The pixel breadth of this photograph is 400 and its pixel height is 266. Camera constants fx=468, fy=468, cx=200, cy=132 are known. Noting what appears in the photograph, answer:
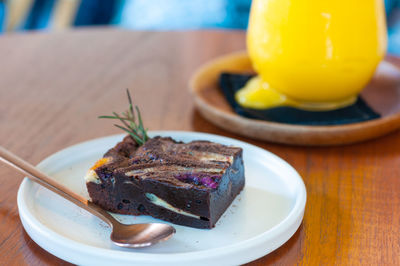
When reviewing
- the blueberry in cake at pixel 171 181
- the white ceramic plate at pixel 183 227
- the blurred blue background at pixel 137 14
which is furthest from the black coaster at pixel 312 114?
the blurred blue background at pixel 137 14

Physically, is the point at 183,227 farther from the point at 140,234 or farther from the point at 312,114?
the point at 312,114

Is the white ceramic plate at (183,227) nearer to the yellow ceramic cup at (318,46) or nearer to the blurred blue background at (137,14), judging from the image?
the yellow ceramic cup at (318,46)

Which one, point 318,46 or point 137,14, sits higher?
point 318,46

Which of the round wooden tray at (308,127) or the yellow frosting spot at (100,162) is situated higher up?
the yellow frosting spot at (100,162)

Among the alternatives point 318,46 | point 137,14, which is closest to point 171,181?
point 318,46

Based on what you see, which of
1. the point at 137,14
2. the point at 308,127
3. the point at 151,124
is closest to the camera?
the point at 308,127

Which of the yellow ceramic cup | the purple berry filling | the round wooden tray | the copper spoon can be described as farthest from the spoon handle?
the yellow ceramic cup

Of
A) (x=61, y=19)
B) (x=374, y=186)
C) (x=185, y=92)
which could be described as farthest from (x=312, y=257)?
(x=61, y=19)

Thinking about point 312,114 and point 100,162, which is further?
point 312,114
